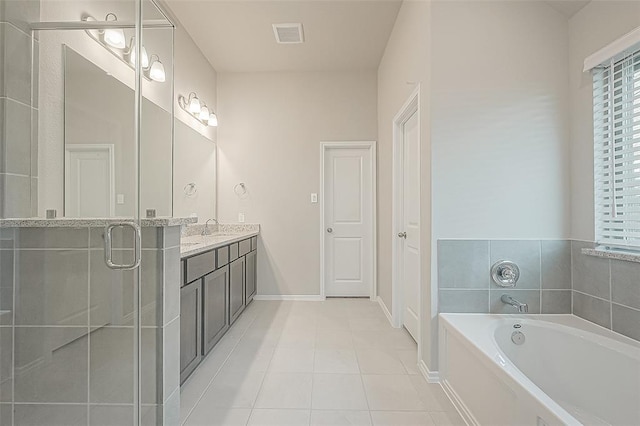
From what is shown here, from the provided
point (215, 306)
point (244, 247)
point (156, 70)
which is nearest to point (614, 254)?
point (215, 306)

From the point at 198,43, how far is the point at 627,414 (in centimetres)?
432

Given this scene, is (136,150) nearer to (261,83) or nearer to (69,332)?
(69,332)

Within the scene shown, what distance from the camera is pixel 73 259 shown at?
A: 4.58ft

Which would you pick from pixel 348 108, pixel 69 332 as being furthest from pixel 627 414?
pixel 348 108

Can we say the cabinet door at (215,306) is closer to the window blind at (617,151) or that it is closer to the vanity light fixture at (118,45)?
the vanity light fixture at (118,45)

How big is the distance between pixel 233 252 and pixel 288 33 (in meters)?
2.23

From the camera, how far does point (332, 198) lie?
4172 mm

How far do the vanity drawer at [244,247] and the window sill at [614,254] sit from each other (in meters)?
2.75

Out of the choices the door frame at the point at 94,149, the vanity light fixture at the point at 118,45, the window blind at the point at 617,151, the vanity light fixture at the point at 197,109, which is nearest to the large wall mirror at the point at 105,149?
the door frame at the point at 94,149

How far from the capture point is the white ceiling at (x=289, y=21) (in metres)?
2.85

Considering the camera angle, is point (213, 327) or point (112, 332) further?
point (213, 327)

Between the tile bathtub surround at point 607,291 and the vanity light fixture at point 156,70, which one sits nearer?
the tile bathtub surround at point 607,291

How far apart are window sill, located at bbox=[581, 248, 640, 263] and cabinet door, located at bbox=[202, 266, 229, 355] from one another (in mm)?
2448

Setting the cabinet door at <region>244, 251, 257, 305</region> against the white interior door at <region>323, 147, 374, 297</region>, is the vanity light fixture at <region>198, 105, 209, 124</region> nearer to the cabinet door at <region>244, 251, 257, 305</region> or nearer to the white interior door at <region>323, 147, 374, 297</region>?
the white interior door at <region>323, 147, 374, 297</region>
